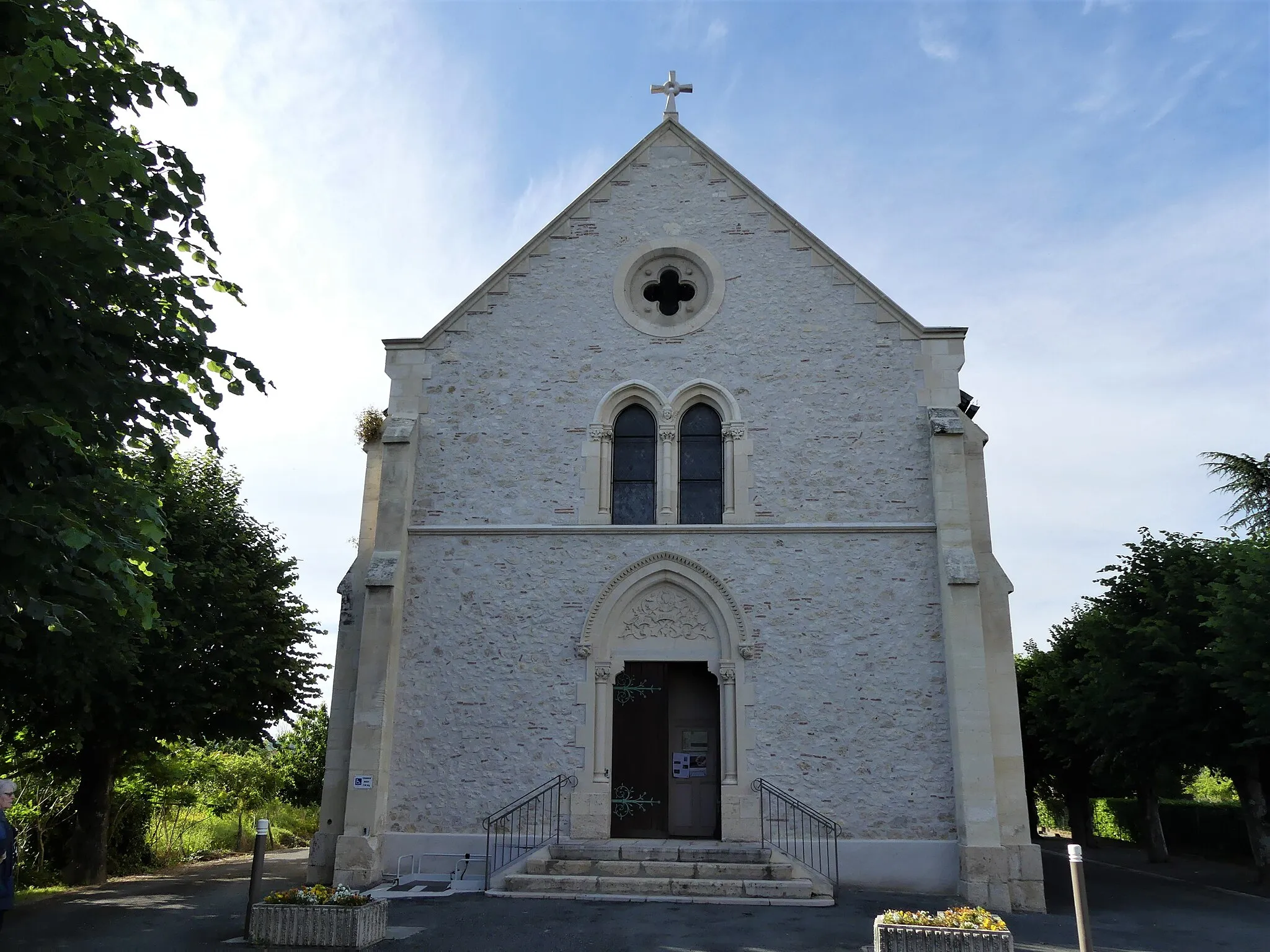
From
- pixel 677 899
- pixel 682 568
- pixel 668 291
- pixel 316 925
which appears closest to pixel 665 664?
pixel 682 568

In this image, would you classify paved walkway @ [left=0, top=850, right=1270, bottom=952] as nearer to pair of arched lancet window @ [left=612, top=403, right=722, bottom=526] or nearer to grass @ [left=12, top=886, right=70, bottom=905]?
grass @ [left=12, top=886, right=70, bottom=905]

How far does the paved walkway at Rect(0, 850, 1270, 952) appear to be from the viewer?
8875 millimetres

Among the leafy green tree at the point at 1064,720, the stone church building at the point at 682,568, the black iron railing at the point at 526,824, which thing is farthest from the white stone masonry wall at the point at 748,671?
the leafy green tree at the point at 1064,720

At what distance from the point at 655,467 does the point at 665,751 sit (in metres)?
4.15

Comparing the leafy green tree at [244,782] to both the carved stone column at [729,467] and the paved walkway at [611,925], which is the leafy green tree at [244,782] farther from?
the carved stone column at [729,467]

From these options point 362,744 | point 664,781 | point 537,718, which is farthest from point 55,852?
point 664,781

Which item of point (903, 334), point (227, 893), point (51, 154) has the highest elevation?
point (903, 334)

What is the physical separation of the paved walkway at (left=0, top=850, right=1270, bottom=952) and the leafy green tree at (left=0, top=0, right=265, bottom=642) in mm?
4108

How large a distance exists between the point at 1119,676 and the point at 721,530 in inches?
338

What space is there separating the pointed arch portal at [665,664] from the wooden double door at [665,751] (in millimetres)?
18

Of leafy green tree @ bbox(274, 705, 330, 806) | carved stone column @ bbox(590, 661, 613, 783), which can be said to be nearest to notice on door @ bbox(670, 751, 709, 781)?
carved stone column @ bbox(590, 661, 613, 783)

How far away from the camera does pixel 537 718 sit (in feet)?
43.4

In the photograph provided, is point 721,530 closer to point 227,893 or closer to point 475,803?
point 475,803

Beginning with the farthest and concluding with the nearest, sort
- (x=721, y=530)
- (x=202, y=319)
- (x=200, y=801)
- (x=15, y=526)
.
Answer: (x=200, y=801), (x=721, y=530), (x=202, y=319), (x=15, y=526)
